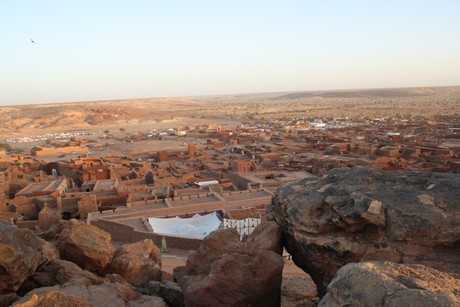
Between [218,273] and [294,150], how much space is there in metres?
39.1

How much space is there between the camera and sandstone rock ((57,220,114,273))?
10.1 metres

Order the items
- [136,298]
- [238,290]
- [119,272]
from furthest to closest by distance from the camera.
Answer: [119,272]
[136,298]
[238,290]

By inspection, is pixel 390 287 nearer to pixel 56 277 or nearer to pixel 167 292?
pixel 167 292

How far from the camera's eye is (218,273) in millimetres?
7281

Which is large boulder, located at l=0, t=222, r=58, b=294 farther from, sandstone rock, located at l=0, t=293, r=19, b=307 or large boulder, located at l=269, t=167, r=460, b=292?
large boulder, located at l=269, t=167, r=460, b=292

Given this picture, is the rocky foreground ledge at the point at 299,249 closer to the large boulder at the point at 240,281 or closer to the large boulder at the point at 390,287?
the large boulder at the point at 240,281

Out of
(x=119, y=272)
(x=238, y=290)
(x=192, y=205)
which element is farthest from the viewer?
(x=192, y=205)

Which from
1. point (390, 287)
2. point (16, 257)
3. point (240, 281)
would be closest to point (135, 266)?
point (16, 257)

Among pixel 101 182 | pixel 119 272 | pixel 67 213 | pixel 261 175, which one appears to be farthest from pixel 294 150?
pixel 119 272

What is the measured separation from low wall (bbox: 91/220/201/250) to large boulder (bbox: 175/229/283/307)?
387 inches

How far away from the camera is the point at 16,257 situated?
320 inches

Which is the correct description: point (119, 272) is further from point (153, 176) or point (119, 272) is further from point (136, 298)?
point (153, 176)

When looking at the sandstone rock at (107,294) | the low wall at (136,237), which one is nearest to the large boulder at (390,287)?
the sandstone rock at (107,294)

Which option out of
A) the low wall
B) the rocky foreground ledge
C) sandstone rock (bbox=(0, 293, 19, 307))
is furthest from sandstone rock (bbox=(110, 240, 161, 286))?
the low wall
